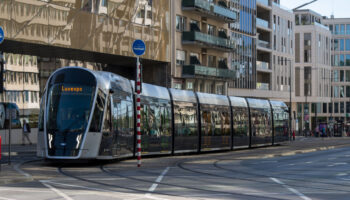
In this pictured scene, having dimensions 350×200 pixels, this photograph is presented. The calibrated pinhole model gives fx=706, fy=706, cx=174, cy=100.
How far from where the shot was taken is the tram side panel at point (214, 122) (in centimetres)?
3466

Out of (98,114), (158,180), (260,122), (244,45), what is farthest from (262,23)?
(158,180)

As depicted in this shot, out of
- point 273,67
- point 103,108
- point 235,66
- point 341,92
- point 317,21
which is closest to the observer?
point 103,108

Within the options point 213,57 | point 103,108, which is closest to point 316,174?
point 103,108

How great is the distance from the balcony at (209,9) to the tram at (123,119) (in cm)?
2318

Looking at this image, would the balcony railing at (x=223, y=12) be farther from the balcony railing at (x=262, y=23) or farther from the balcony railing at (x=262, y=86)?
the balcony railing at (x=262, y=86)

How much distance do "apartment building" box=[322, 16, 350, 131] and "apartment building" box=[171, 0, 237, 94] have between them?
7025cm

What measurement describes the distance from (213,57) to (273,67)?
25.3 meters

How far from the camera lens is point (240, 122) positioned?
131 feet

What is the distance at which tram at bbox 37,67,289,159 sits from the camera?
22.2 m

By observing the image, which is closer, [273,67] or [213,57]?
[213,57]

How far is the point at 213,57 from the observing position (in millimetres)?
71125

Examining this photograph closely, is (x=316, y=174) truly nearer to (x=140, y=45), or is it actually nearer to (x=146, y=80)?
(x=140, y=45)

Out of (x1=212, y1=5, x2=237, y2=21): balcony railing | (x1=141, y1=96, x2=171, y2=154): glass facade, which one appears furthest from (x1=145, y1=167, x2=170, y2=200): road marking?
(x1=212, y1=5, x2=237, y2=21): balcony railing

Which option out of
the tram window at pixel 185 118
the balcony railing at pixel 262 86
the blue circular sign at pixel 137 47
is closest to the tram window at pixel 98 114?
the blue circular sign at pixel 137 47
